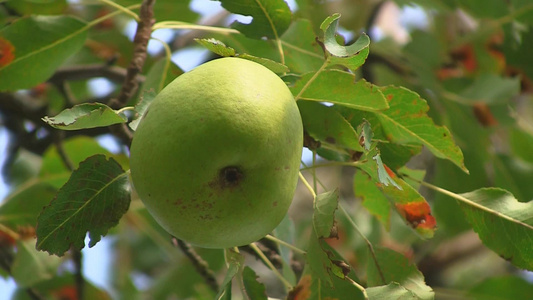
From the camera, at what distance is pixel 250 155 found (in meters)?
0.78

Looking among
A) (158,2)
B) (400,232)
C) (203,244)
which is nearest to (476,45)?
(400,232)

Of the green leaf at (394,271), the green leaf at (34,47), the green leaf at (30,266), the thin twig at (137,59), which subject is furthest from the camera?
the green leaf at (30,266)

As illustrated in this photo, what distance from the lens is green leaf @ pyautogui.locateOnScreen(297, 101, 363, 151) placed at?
98cm

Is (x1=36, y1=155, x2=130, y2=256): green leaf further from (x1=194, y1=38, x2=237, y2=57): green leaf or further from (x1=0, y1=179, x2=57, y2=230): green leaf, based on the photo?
(x1=0, y1=179, x2=57, y2=230): green leaf

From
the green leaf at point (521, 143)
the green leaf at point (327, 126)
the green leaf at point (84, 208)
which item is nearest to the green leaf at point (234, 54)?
the green leaf at point (327, 126)

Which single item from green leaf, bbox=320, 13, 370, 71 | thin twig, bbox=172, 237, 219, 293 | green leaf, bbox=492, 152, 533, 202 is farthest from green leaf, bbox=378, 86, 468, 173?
green leaf, bbox=492, 152, 533, 202

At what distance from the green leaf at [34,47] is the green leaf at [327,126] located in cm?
62

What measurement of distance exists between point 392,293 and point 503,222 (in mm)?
260

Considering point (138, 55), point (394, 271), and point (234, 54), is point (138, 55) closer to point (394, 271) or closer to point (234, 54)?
point (234, 54)

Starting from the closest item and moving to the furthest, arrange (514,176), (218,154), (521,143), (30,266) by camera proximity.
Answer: (218,154) → (30,266) → (514,176) → (521,143)

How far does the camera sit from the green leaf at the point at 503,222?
3.41 feet

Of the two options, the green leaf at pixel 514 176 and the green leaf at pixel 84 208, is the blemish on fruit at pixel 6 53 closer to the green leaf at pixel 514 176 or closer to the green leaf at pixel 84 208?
the green leaf at pixel 84 208

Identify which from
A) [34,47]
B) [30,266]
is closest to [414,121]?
[34,47]

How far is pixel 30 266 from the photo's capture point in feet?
4.91
